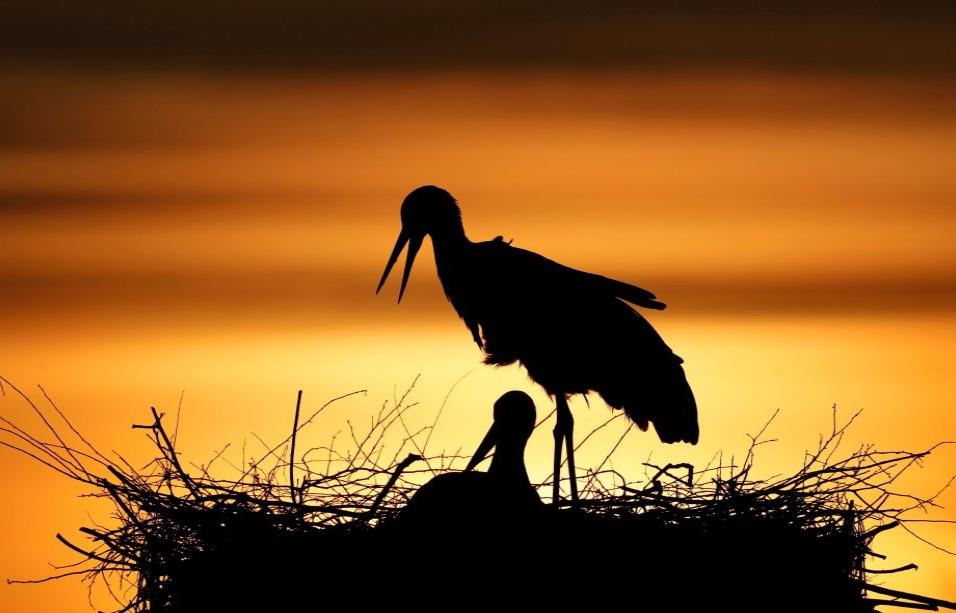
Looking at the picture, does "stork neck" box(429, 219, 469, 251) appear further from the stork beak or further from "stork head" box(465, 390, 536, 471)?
"stork head" box(465, 390, 536, 471)

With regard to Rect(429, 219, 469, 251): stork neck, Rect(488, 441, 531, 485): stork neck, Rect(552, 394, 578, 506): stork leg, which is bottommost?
Rect(488, 441, 531, 485): stork neck

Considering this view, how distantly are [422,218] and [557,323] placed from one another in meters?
1.16

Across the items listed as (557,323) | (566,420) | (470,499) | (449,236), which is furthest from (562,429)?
(470,499)

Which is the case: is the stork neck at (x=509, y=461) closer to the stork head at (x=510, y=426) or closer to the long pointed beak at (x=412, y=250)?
the stork head at (x=510, y=426)

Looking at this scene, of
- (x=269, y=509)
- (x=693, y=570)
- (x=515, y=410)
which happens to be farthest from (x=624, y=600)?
(x=515, y=410)

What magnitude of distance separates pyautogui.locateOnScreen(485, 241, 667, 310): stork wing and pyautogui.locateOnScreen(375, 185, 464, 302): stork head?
313mm

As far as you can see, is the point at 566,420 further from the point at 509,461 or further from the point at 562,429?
the point at 509,461

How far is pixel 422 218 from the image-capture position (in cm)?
1082

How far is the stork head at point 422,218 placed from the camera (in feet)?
35.4

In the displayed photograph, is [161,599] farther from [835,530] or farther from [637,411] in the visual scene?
[637,411]

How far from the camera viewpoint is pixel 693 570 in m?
6.73

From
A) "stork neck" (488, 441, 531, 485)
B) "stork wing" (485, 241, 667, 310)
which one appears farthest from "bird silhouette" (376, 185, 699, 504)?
"stork neck" (488, 441, 531, 485)

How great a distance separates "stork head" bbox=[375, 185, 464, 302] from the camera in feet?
Answer: 35.4

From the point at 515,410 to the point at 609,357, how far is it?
1.90 meters
